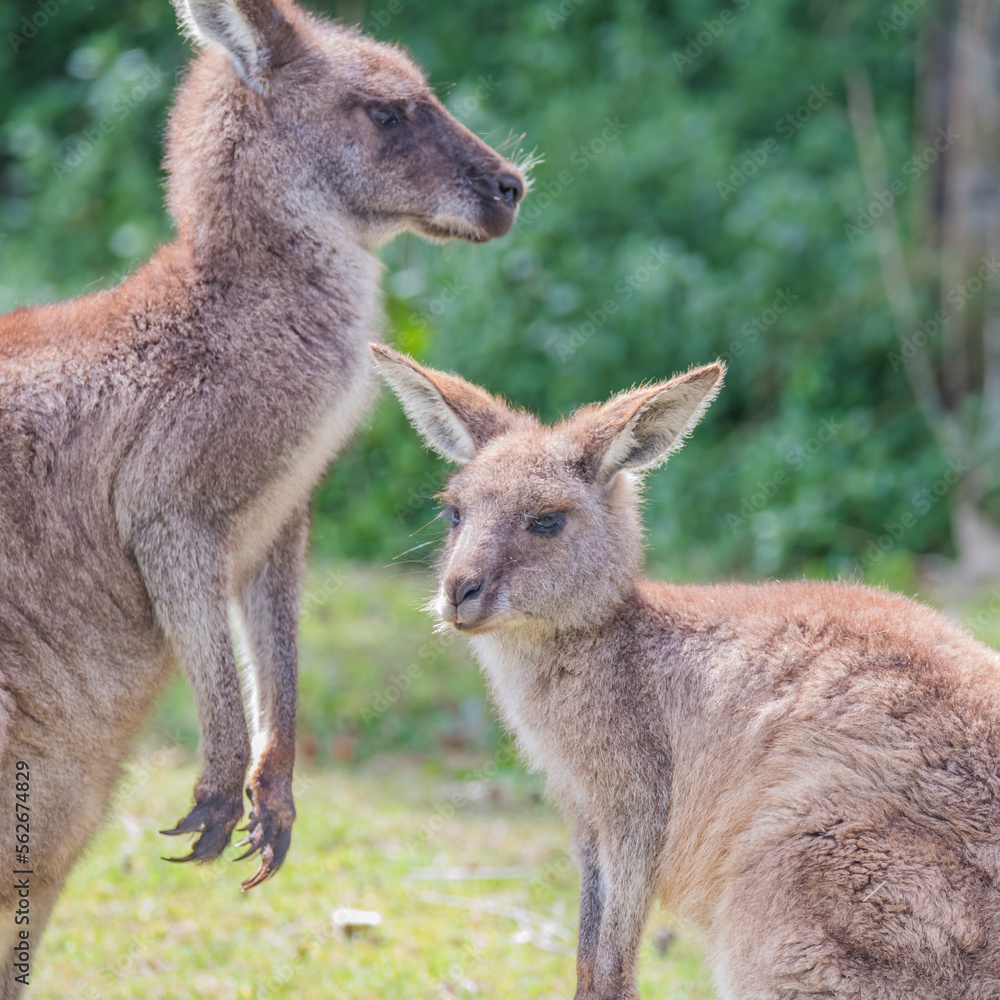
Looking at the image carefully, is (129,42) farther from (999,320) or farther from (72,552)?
(72,552)

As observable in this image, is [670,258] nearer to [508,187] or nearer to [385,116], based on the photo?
[508,187]

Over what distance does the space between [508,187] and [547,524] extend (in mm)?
1261

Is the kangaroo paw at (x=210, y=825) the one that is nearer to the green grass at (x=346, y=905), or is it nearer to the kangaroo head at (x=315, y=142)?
the green grass at (x=346, y=905)

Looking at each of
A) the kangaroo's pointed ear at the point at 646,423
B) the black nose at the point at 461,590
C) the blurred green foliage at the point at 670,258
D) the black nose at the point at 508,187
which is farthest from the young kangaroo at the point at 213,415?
the blurred green foliage at the point at 670,258

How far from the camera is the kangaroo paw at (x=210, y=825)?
4.17m

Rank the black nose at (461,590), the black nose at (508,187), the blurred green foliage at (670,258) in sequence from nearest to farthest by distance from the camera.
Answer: the black nose at (461,590), the black nose at (508,187), the blurred green foliage at (670,258)

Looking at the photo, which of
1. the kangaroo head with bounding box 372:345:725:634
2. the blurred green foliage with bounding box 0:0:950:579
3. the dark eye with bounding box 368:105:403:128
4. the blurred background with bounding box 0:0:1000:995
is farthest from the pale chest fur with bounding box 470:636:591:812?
the blurred green foliage with bounding box 0:0:950:579

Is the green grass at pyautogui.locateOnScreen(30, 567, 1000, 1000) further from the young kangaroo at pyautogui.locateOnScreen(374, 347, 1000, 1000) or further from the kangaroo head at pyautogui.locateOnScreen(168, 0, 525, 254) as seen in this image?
the kangaroo head at pyautogui.locateOnScreen(168, 0, 525, 254)

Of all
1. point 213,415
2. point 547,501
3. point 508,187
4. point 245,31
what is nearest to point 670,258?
point 508,187

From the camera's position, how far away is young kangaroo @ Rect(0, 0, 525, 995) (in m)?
4.01

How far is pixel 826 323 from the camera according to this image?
32.9 feet

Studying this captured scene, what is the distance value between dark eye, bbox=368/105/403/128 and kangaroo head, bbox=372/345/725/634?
2.71ft

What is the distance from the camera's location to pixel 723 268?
10.3 metres

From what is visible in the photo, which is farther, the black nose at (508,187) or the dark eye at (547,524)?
the black nose at (508,187)
